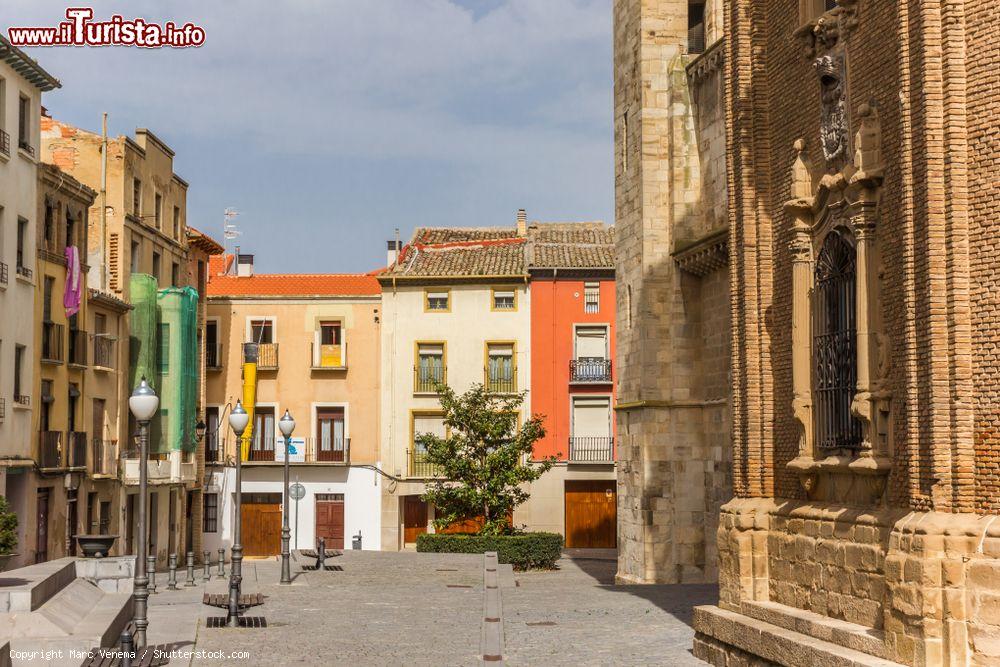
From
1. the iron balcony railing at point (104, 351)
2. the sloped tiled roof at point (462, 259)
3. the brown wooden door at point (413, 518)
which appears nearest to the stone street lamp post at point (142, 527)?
the iron balcony railing at point (104, 351)

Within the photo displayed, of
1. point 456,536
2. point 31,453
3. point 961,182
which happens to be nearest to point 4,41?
point 31,453

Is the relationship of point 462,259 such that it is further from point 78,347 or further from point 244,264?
point 78,347

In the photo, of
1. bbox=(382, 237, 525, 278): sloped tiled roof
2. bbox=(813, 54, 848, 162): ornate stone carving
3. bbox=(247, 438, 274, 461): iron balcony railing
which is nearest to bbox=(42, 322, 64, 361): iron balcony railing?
bbox=(247, 438, 274, 461): iron balcony railing

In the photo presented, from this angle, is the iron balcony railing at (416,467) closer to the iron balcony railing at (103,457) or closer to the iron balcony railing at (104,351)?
the iron balcony railing at (103,457)

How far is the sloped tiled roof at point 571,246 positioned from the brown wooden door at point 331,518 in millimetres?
12046

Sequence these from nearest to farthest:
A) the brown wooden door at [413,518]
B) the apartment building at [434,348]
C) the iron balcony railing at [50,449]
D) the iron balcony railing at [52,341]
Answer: the iron balcony railing at [50,449], the iron balcony railing at [52,341], the brown wooden door at [413,518], the apartment building at [434,348]

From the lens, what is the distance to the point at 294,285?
5641 cm

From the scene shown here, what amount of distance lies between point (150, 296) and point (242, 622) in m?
27.7

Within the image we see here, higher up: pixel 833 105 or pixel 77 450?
pixel 833 105

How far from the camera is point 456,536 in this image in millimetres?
38656

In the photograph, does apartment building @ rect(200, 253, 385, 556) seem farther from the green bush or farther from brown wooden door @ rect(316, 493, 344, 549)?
the green bush

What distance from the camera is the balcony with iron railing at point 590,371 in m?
52.0

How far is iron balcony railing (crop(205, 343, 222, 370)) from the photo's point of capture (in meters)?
54.6

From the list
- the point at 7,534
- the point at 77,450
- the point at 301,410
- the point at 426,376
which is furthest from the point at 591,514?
the point at 7,534
